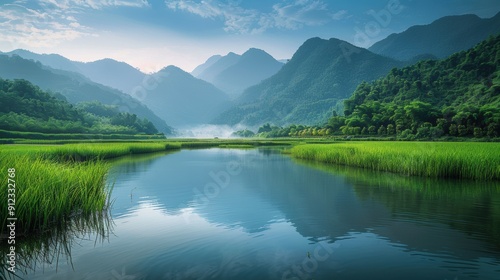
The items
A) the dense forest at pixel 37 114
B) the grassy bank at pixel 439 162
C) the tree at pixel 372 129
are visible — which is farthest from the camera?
the dense forest at pixel 37 114

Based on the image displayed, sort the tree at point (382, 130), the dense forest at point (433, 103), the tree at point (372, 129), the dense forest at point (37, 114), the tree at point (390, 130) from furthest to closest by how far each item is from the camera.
Result: the dense forest at point (37, 114) → the tree at point (372, 129) → the tree at point (382, 130) → the tree at point (390, 130) → the dense forest at point (433, 103)

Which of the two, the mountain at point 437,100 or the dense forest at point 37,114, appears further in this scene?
the dense forest at point 37,114

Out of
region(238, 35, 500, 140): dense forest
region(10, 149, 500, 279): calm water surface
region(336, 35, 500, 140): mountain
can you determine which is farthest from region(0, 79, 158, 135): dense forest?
region(10, 149, 500, 279): calm water surface

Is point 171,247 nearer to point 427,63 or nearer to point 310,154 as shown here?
point 310,154

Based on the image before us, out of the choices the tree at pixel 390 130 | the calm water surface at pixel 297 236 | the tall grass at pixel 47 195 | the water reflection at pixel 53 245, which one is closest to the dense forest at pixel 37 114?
the tall grass at pixel 47 195

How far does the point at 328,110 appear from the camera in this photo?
154750mm

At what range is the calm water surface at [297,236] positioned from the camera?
6.42 m

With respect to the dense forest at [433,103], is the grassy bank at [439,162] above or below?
below

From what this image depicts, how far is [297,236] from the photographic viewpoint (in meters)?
Answer: 8.73

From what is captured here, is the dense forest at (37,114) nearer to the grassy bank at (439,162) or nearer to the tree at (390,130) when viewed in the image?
the grassy bank at (439,162)

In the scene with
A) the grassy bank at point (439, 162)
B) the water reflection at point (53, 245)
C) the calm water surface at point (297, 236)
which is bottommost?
the calm water surface at point (297, 236)

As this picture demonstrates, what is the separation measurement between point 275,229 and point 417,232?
3.96 meters

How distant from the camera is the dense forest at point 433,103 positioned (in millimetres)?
46969

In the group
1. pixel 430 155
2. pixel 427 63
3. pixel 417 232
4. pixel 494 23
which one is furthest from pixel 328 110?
pixel 417 232
